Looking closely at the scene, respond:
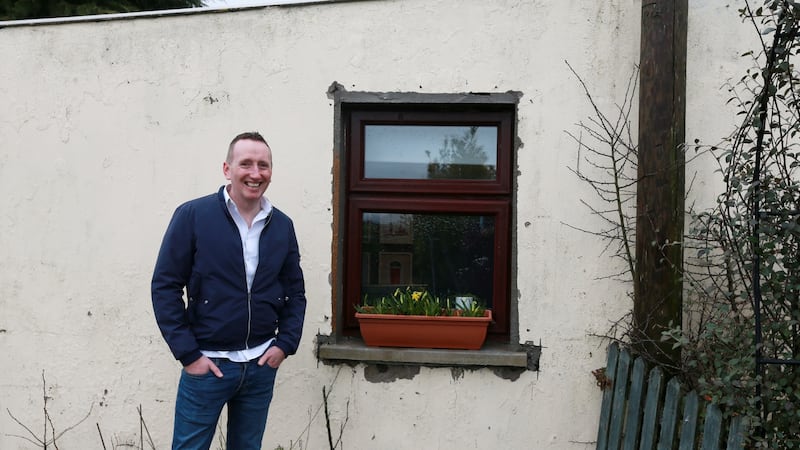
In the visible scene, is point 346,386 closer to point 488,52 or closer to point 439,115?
point 439,115

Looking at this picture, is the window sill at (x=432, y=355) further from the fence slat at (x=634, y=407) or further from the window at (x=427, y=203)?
the fence slat at (x=634, y=407)

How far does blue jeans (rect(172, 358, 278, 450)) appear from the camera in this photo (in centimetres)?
283

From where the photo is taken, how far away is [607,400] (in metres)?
3.54

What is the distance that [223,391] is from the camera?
287cm

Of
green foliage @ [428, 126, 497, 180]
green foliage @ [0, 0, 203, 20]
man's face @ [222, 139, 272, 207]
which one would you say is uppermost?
green foliage @ [0, 0, 203, 20]

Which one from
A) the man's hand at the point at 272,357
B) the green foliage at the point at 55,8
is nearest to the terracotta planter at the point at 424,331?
the man's hand at the point at 272,357

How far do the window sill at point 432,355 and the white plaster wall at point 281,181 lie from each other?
70 mm

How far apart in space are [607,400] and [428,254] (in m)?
1.24

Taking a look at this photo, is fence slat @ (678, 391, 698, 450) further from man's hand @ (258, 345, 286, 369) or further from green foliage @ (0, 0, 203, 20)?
green foliage @ (0, 0, 203, 20)

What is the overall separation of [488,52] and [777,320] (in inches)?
75.3

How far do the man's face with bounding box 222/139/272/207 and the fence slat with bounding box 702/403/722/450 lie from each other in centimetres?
211

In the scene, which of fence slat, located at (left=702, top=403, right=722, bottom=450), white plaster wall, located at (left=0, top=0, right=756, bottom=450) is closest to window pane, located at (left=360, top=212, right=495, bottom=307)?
white plaster wall, located at (left=0, top=0, right=756, bottom=450)

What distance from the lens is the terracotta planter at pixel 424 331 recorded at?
144 inches

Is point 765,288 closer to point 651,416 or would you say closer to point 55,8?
point 651,416
